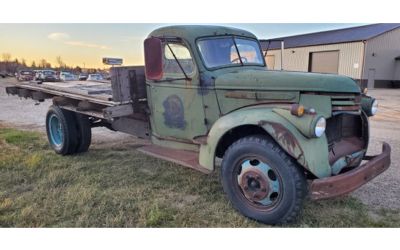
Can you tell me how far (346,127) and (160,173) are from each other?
2.42 meters

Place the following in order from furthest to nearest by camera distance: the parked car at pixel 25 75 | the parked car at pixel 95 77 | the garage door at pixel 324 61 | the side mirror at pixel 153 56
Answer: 1. the garage door at pixel 324 61
2. the parked car at pixel 95 77
3. the parked car at pixel 25 75
4. the side mirror at pixel 153 56

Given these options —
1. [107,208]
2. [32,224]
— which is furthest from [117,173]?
[32,224]

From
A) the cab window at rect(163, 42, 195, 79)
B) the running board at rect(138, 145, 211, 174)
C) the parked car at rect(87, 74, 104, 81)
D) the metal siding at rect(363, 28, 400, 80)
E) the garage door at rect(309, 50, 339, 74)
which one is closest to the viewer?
the running board at rect(138, 145, 211, 174)

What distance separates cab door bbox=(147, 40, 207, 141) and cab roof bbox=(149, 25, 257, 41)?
11cm

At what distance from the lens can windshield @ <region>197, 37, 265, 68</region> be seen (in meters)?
3.63

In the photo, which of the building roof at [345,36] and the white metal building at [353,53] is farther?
the white metal building at [353,53]

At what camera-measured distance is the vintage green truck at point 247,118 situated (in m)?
2.72

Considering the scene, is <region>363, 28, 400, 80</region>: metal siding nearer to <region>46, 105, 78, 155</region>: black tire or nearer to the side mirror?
<region>46, 105, 78, 155</region>: black tire

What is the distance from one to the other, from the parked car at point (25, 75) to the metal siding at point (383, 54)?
1836 centimetres

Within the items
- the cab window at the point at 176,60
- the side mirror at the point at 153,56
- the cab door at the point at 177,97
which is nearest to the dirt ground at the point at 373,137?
the cab door at the point at 177,97

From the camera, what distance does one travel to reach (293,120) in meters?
2.76

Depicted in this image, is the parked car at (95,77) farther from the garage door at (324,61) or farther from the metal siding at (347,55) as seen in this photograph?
the garage door at (324,61)

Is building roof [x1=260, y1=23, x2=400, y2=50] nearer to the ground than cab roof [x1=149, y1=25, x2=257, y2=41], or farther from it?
farther from it

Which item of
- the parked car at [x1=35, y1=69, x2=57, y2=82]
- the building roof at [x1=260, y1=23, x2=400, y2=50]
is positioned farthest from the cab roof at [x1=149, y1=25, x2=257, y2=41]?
the building roof at [x1=260, y1=23, x2=400, y2=50]
